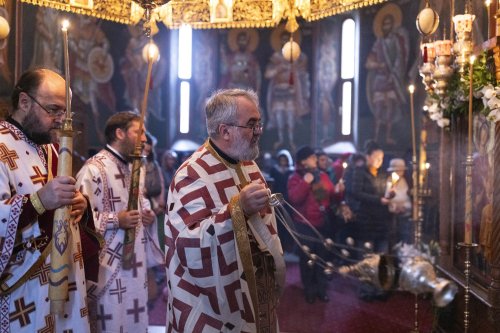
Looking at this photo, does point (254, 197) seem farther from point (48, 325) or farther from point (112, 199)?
point (112, 199)

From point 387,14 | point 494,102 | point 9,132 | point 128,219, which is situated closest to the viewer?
point 9,132

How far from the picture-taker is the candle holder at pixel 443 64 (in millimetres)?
4125

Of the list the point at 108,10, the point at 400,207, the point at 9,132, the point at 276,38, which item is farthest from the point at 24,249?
the point at 276,38

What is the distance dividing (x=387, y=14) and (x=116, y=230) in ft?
29.3

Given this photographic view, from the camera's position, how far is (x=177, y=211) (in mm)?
2547

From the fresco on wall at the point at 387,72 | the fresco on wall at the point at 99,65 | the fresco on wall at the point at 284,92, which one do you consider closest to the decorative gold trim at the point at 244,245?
the fresco on wall at the point at 99,65

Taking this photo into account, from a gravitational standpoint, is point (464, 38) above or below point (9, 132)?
above

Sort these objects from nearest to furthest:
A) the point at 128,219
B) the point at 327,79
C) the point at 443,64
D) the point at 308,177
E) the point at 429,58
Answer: the point at 128,219
the point at 443,64
the point at 429,58
the point at 308,177
the point at 327,79

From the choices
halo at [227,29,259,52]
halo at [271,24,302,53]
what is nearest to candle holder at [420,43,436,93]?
halo at [271,24,302,53]

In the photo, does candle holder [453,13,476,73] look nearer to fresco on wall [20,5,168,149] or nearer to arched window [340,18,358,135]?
fresco on wall [20,5,168,149]

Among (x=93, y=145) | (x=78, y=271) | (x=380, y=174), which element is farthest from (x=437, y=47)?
(x=93, y=145)

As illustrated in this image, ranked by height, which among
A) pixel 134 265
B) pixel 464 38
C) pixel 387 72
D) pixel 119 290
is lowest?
pixel 119 290

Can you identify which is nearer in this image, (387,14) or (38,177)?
(38,177)

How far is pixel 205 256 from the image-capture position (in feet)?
7.95
